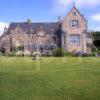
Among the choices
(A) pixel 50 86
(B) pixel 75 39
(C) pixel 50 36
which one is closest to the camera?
(A) pixel 50 86

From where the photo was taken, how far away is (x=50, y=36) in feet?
232

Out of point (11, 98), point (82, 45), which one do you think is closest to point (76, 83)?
point (11, 98)

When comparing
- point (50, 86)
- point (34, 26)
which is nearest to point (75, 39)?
point (34, 26)

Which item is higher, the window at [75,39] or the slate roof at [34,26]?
the slate roof at [34,26]

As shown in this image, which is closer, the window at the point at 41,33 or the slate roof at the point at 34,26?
the window at the point at 41,33

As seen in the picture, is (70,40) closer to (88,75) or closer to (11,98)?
(88,75)

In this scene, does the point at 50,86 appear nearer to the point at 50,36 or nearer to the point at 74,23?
the point at 74,23

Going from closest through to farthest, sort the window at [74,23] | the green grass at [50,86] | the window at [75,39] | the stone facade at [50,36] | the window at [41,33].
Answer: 1. the green grass at [50,86]
2. the window at [75,39]
3. the stone facade at [50,36]
4. the window at [74,23]
5. the window at [41,33]

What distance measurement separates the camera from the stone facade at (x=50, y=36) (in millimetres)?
A: 67938

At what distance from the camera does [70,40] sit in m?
Answer: 67.8

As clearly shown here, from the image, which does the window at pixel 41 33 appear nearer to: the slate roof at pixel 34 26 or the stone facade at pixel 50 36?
the stone facade at pixel 50 36

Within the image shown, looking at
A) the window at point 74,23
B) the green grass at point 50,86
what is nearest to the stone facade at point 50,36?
the window at point 74,23

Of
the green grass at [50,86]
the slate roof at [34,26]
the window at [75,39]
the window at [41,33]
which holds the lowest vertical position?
the green grass at [50,86]

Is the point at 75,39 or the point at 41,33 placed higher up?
the point at 41,33
